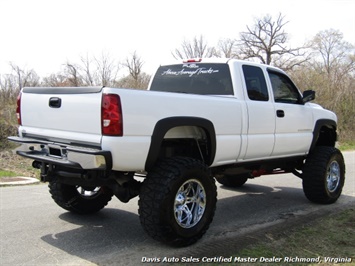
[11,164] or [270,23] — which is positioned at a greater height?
[270,23]

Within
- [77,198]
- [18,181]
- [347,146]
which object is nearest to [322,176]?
[77,198]

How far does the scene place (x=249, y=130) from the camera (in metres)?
5.06

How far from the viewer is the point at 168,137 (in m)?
4.44

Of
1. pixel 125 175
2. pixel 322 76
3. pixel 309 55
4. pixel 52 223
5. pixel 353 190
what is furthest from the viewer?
pixel 309 55

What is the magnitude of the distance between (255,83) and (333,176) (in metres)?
2.42

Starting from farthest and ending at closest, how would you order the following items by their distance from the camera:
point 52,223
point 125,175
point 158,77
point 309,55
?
point 309,55 → point 158,77 → point 52,223 → point 125,175

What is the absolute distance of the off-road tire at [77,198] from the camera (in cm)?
512

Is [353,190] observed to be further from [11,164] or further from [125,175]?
[11,164]

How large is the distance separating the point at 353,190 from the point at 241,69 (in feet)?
12.7

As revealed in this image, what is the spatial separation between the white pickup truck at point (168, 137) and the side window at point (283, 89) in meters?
0.02

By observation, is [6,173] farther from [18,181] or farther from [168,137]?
[168,137]

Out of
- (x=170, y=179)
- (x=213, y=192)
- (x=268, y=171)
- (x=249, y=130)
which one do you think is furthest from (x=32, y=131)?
(x=268, y=171)

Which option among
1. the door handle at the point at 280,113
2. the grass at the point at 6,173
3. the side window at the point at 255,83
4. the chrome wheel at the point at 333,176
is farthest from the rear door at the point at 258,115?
the grass at the point at 6,173

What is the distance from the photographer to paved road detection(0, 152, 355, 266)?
3.99 meters
